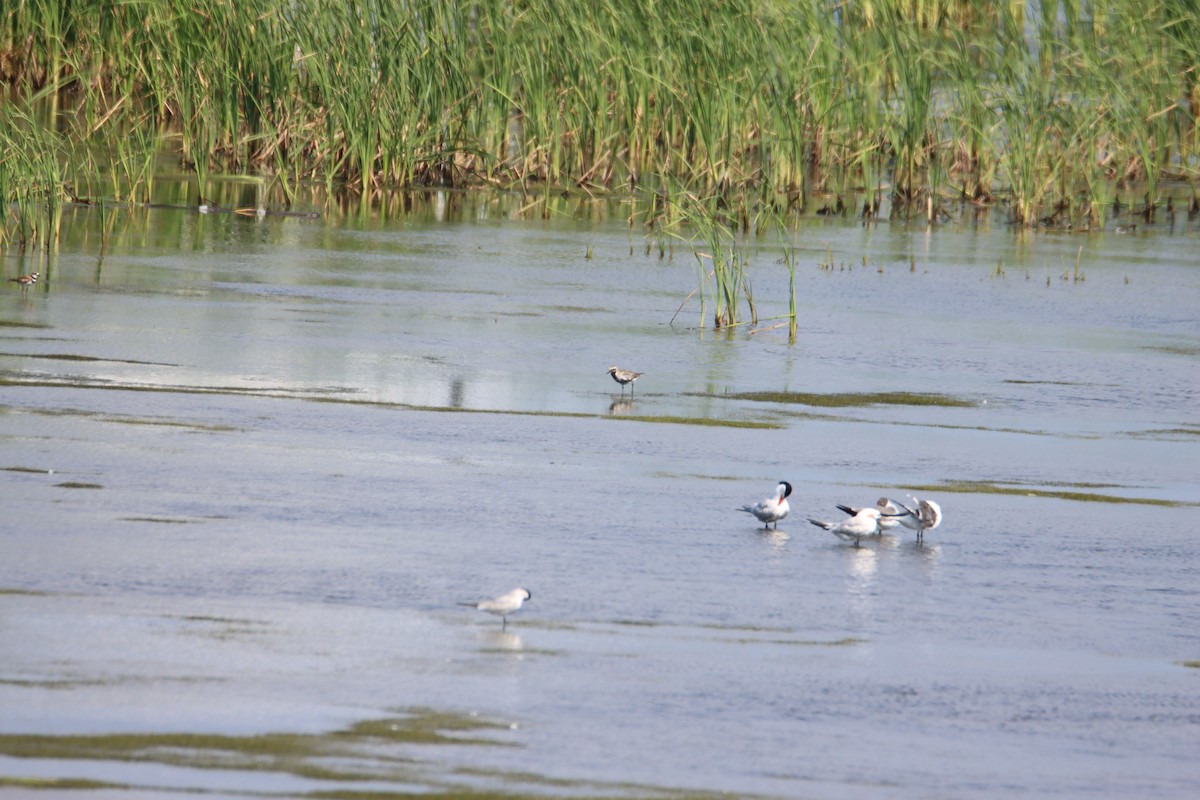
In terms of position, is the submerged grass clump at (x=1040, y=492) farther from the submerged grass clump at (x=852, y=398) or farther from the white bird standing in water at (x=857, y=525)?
the submerged grass clump at (x=852, y=398)

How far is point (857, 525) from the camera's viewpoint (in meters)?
5.96

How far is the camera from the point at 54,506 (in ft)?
19.4

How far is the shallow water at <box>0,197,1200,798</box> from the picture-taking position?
4129 millimetres

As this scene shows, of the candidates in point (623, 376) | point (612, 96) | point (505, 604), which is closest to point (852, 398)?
point (623, 376)

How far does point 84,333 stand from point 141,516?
140 inches

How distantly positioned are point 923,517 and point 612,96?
11287mm

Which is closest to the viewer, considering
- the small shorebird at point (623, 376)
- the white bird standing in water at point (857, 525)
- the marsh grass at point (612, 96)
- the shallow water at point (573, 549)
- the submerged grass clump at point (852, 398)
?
the shallow water at point (573, 549)

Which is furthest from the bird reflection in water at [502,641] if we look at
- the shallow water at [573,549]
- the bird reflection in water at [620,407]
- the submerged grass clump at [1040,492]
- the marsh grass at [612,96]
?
the marsh grass at [612,96]

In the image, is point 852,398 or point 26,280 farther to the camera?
point 26,280

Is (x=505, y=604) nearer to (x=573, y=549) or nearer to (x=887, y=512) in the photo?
(x=573, y=549)

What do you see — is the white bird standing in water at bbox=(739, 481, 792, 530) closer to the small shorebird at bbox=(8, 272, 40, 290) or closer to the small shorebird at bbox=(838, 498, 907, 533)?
the small shorebird at bbox=(838, 498, 907, 533)

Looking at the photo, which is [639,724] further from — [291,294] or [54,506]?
[291,294]

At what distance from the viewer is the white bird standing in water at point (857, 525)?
235 inches

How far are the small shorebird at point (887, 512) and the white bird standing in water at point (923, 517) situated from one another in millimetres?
36
